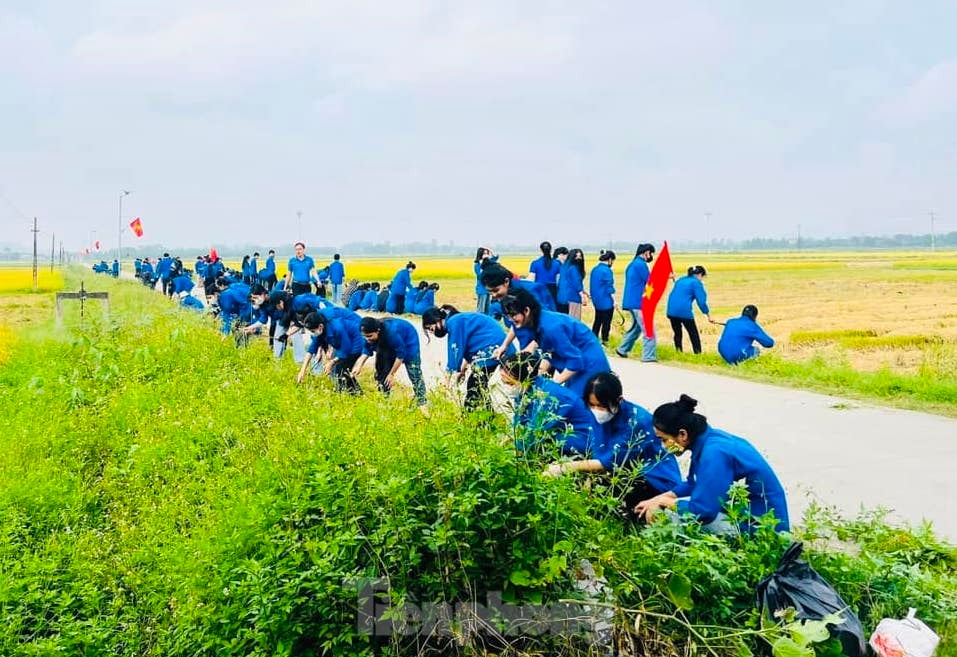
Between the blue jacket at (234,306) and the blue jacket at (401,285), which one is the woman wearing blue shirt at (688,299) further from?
the blue jacket at (401,285)

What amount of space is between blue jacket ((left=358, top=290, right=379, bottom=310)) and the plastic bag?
18794mm

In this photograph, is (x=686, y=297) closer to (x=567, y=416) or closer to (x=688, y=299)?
(x=688, y=299)

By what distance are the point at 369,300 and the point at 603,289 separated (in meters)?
9.69

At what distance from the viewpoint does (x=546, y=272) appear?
49.9 ft

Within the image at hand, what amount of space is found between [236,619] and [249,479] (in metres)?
1.23

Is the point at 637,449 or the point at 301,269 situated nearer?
the point at 637,449

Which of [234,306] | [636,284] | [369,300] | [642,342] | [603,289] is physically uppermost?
[636,284]

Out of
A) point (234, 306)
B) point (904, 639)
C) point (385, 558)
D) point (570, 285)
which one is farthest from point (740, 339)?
point (385, 558)

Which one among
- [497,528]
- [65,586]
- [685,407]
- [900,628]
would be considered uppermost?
[685,407]

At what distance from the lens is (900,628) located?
3.77 metres

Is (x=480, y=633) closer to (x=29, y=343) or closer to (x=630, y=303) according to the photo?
(x=630, y=303)

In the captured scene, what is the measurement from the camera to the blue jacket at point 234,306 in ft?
44.2

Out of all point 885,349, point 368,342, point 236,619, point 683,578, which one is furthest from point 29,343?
point 885,349

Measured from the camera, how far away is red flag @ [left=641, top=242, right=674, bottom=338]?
12625 millimetres
